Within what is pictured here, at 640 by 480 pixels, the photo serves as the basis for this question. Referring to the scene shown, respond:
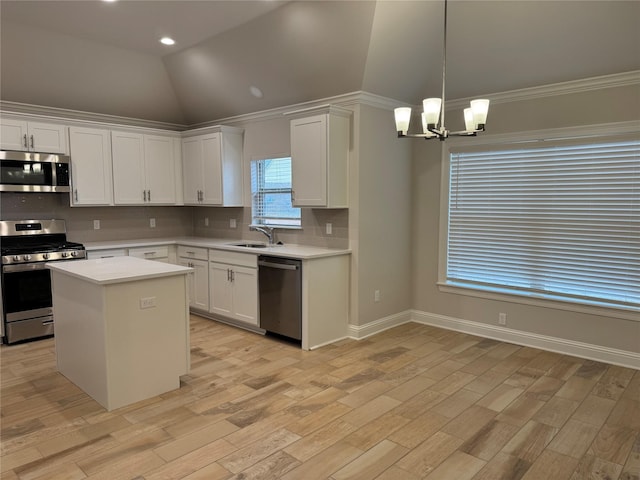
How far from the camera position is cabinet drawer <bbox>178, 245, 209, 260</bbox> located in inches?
210

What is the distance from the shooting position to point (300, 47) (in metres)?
4.23

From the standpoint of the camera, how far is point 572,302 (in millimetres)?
4086

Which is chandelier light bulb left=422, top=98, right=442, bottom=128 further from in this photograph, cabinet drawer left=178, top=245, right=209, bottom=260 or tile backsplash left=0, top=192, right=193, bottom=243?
tile backsplash left=0, top=192, right=193, bottom=243

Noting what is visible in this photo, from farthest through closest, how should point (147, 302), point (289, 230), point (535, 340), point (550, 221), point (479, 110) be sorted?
1. point (289, 230)
2. point (535, 340)
3. point (550, 221)
4. point (147, 302)
5. point (479, 110)

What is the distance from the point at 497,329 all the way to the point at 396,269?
1.22m

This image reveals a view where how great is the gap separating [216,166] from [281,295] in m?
2.12

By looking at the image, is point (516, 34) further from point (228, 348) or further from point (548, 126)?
point (228, 348)

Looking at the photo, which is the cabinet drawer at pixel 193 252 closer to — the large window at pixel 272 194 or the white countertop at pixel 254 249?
the white countertop at pixel 254 249

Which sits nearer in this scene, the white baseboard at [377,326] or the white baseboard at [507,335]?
the white baseboard at [507,335]

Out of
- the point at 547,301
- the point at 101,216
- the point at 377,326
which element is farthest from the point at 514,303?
the point at 101,216

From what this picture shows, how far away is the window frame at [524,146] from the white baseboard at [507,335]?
308mm

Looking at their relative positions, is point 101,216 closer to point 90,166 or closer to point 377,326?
point 90,166

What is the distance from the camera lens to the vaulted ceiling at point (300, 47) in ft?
11.8

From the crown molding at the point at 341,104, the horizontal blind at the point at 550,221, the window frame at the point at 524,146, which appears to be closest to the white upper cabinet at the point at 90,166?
the crown molding at the point at 341,104
